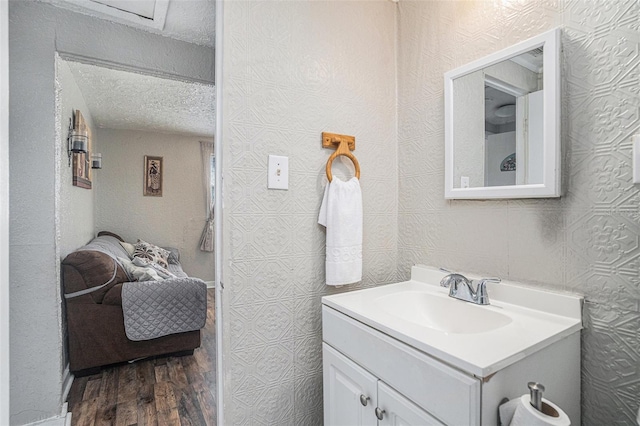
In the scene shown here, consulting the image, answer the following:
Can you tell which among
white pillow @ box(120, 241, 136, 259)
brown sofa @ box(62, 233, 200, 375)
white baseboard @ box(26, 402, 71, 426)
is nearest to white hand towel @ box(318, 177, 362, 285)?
white baseboard @ box(26, 402, 71, 426)

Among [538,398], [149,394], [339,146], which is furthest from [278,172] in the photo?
[149,394]

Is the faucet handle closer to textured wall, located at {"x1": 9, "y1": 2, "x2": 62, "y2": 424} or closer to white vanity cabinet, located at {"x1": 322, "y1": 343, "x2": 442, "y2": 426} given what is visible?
white vanity cabinet, located at {"x1": 322, "y1": 343, "x2": 442, "y2": 426}

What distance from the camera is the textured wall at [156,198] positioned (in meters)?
3.04

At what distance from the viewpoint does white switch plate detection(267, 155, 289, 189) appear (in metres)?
1.05

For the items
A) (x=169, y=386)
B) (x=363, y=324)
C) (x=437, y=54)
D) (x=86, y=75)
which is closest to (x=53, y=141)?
(x=86, y=75)

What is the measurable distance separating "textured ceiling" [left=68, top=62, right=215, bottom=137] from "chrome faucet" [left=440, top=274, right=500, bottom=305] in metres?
1.91

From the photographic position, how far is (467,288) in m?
0.99

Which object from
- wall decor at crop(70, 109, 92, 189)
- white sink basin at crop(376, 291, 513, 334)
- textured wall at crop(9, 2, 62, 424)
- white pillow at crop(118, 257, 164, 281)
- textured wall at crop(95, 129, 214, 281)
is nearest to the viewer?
white sink basin at crop(376, 291, 513, 334)

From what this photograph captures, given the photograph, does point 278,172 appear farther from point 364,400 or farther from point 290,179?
point 364,400

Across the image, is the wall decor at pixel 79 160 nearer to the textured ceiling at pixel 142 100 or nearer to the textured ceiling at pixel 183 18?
the textured ceiling at pixel 142 100

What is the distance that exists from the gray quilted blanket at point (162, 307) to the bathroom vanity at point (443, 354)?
1581mm

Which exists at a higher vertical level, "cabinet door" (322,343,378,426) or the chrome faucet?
the chrome faucet

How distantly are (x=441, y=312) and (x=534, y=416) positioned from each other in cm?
51

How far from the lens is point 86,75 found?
215 cm
